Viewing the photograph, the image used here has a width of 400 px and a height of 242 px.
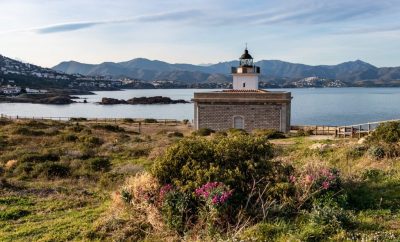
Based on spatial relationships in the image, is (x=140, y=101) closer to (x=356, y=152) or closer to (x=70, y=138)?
(x=70, y=138)

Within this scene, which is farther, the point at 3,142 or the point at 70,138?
the point at 70,138

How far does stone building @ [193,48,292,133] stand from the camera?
34375 millimetres

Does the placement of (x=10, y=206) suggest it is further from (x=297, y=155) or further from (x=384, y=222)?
(x=297, y=155)

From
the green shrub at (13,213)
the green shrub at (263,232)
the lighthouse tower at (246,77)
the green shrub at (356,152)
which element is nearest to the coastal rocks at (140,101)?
the lighthouse tower at (246,77)

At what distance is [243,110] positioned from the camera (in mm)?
34906

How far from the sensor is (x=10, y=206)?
9.65 meters

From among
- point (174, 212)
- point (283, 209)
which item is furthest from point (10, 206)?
point (283, 209)

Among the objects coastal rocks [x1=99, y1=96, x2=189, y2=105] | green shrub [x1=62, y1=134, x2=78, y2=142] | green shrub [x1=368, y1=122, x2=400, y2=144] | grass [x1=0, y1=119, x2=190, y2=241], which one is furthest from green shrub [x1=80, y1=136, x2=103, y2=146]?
coastal rocks [x1=99, y1=96, x2=189, y2=105]

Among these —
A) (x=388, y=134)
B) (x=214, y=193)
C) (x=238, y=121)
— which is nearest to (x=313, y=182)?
(x=214, y=193)

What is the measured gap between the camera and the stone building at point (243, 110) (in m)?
34.4

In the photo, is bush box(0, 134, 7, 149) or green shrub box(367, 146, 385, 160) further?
bush box(0, 134, 7, 149)

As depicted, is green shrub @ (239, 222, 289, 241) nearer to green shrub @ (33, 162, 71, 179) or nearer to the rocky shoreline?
green shrub @ (33, 162, 71, 179)

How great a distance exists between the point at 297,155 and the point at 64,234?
942 cm

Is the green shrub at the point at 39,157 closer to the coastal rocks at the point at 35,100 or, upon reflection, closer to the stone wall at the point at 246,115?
the stone wall at the point at 246,115
